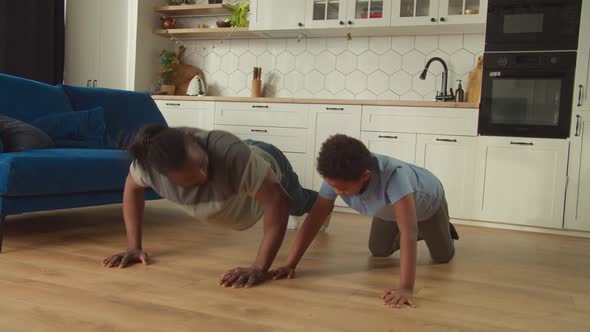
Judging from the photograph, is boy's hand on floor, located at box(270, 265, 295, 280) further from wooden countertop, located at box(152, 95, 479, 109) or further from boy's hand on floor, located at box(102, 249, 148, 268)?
wooden countertop, located at box(152, 95, 479, 109)

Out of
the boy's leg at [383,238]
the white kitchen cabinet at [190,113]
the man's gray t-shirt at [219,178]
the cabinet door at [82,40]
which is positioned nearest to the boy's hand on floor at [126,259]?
the man's gray t-shirt at [219,178]

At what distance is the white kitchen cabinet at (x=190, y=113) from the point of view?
453 cm

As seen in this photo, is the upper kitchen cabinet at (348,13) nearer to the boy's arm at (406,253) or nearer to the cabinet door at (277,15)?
the cabinet door at (277,15)

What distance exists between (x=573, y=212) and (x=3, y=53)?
485 cm

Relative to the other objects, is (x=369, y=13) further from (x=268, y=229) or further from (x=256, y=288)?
(x=256, y=288)

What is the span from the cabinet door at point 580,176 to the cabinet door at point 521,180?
5 centimetres

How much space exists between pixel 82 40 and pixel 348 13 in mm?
2735

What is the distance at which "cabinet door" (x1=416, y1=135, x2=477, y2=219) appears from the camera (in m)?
3.75

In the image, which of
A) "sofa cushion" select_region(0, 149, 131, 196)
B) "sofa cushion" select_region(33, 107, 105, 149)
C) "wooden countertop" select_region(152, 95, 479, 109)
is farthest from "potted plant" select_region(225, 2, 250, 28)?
"sofa cushion" select_region(0, 149, 131, 196)

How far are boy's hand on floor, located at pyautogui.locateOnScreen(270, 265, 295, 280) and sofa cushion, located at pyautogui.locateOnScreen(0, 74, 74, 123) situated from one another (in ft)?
6.38

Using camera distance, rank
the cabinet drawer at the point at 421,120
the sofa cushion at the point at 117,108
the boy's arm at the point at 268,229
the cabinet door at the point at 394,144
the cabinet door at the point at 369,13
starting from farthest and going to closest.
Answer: the cabinet door at the point at 369,13
the cabinet door at the point at 394,144
the cabinet drawer at the point at 421,120
the sofa cushion at the point at 117,108
the boy's arm at the point at 268,229

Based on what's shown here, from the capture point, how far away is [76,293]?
1.64 metres

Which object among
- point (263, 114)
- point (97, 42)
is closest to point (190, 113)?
point (263, 114)

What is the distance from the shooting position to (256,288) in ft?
5.82
